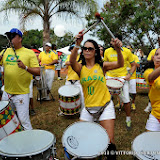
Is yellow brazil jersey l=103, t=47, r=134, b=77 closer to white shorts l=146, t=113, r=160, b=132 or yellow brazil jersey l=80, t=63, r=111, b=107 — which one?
yellow brazil jersey l=80, t=63, r=111, b=107

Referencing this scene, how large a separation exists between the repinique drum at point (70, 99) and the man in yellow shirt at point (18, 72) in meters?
1.38

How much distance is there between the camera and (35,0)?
973cm

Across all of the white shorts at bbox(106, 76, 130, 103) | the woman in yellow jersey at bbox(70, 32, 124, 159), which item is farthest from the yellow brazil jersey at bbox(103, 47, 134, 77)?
the woman in yellow jersey at bbox(70, 32, 124, 159)

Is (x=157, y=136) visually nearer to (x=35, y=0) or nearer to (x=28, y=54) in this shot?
(x=28, y=54)

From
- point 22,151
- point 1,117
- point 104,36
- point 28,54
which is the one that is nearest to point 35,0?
point 104,36

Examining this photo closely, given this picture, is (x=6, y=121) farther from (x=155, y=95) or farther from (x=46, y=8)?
(x=46, y=8)

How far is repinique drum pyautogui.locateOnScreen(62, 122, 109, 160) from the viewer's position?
1.66 meters

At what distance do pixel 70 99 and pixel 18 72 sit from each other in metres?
1.69

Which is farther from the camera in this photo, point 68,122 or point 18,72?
point 68,122

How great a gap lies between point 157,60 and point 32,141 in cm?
177

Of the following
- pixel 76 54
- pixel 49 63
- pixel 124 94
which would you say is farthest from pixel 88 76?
pixel 49 63

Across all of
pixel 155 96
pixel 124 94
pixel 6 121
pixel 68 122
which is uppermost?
pixel 155 96

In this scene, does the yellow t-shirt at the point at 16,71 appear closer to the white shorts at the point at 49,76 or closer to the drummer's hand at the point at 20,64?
the drummer's hand at the point at 20,64

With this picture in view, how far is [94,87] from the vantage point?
2479 millimetres
